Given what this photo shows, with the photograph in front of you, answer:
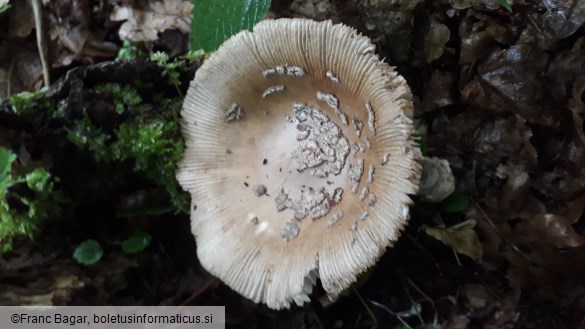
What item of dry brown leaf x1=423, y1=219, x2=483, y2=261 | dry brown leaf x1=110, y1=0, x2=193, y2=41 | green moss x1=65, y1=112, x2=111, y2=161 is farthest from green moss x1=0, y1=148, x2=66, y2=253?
dry brown leaf x1=423, y1=219, x2=483, y2=261

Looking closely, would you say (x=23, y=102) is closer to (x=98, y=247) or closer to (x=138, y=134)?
(x=138, y=134)

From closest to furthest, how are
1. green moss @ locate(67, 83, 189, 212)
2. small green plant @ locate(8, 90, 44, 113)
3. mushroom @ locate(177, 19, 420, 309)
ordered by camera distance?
mushroom @ locate(177, 19, 420, 309) → small green plant @ locate(8, 90, 44, 113) → green moss @ locate(67, 83, 189, 212)

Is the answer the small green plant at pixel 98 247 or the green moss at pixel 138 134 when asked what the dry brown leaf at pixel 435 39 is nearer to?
the green moss at pixel 138 134

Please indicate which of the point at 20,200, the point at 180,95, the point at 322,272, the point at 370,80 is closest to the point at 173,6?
the point at 180,95

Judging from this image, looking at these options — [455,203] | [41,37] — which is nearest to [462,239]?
[455,203]

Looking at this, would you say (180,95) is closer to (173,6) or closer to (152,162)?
(152,162)

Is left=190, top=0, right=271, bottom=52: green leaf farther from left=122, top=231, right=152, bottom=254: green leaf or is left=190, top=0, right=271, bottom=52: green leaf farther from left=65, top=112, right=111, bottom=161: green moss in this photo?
left=122, top=231, right=152, bottom=254: green leaf

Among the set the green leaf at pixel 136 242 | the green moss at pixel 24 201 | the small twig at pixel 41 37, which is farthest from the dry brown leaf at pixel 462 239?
the small twig at pixel 41 37
